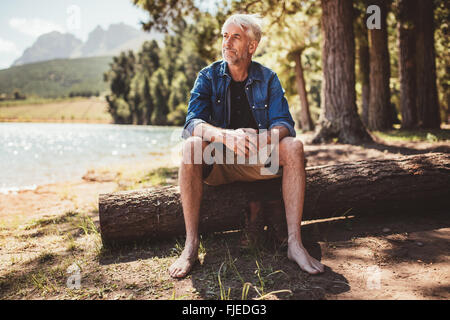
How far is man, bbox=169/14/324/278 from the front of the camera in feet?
7.70

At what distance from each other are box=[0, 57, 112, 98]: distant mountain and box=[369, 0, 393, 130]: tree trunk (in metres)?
96.2

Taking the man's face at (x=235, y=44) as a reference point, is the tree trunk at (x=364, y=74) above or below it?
above

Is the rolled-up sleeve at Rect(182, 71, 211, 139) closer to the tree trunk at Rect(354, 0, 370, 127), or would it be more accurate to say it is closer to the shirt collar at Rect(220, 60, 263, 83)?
the shirt collar at Rect(220, 60, 263, 83)

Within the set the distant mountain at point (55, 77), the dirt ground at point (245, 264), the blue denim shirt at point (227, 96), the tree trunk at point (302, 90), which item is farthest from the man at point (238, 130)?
the distant mountain at point (55, 77)

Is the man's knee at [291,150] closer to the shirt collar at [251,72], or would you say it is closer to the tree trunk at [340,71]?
the shirt collar at [251,72]

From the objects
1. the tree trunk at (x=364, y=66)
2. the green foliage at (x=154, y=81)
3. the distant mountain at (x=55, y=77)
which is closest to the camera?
the tree trunk at (x=364, y=66)

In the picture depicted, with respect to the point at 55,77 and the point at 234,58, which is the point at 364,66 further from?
the point at 55,77

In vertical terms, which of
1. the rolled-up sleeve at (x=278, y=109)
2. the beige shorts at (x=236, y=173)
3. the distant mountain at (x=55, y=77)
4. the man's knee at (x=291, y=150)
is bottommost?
the beige shorts at (x=236, y=173)

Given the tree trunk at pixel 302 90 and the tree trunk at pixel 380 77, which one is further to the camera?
the tree trunk at pixel 302 90

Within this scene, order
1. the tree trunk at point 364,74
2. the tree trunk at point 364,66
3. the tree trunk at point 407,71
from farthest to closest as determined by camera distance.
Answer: the tree trunk at point 364,74
the tree trunk at point 364,66
the tree trunk at point 407,71

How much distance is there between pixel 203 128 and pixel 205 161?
0.27 m

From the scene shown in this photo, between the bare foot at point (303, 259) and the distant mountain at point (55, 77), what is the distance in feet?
337

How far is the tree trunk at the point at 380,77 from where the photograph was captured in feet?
35.1
